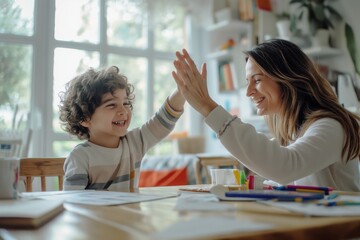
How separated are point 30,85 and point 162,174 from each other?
1305mm

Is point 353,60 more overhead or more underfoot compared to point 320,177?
more overhead

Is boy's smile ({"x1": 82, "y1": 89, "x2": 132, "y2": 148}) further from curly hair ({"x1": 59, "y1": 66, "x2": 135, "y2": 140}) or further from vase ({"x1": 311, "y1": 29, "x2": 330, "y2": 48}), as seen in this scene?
vase ({"x1": 311, "y1": 29, "x2": 330, "y2": 48})

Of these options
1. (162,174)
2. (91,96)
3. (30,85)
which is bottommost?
(162,174)

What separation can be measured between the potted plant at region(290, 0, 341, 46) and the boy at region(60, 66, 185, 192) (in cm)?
193

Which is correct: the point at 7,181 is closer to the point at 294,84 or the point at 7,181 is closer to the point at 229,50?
the point at 294,84

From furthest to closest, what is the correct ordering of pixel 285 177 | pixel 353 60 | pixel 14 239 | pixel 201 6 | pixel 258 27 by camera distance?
pixel 201 6 → pixel 258 27 → pixel 353 60 → pixel 285 177 → pixel 14 239

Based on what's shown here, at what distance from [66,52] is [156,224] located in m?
3.14

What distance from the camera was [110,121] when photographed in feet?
4.75

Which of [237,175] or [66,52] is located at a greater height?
[66,52]

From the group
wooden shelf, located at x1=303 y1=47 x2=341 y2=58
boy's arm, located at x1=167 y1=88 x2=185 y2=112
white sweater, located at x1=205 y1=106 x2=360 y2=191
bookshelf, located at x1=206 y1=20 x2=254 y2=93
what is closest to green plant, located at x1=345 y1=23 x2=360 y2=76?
wooden shelf, located at x1=303 y1=47 x2=341 y2=58

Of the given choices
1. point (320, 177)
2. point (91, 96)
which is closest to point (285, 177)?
point (320, 177)

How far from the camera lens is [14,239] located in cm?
57

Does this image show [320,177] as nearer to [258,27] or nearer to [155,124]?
[155,124]

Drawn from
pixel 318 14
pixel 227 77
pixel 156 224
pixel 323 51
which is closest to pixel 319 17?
pixel 318 14
